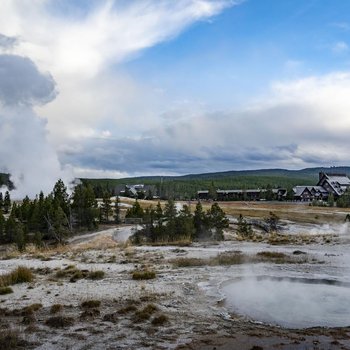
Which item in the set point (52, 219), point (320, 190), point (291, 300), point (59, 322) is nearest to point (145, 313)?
point (59, 322)

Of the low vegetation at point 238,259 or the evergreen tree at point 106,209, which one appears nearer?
the low vegetation at point 238,259

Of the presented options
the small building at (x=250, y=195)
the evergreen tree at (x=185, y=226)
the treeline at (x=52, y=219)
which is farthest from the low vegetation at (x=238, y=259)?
the small building at (x=250, y=195)

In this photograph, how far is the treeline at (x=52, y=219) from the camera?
186 feet

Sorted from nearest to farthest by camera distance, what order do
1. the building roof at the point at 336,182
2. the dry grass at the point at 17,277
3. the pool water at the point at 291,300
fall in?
the pool water at the point at 291,300, the dry grass at the point at 17,277, the building roof at the point at 336,182

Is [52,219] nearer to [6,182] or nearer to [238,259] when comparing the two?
[238,259]

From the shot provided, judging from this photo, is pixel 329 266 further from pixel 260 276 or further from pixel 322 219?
pixel 322 219

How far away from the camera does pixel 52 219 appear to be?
58.3 m

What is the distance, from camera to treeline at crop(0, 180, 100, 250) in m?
56.7

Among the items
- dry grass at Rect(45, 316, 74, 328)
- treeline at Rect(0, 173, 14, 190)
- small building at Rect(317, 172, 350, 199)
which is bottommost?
dry grass at Rect(45, 316, 74, 328)

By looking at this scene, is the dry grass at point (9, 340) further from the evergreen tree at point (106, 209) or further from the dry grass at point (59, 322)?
the evergreen tree at point (106, 209)

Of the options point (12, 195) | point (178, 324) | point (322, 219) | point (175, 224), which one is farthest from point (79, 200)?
point (12, 195)

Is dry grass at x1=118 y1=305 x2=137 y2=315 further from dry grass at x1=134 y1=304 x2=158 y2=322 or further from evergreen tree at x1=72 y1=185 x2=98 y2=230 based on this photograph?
evergreen tree at x1=72 y1=185 x2=98 y2=230

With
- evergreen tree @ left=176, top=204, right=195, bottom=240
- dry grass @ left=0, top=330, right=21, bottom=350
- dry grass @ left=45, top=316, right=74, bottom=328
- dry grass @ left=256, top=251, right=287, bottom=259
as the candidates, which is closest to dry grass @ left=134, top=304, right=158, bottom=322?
dry grass @ left=45, top=316, right=74, bottom=328

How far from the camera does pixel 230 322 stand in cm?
1239
